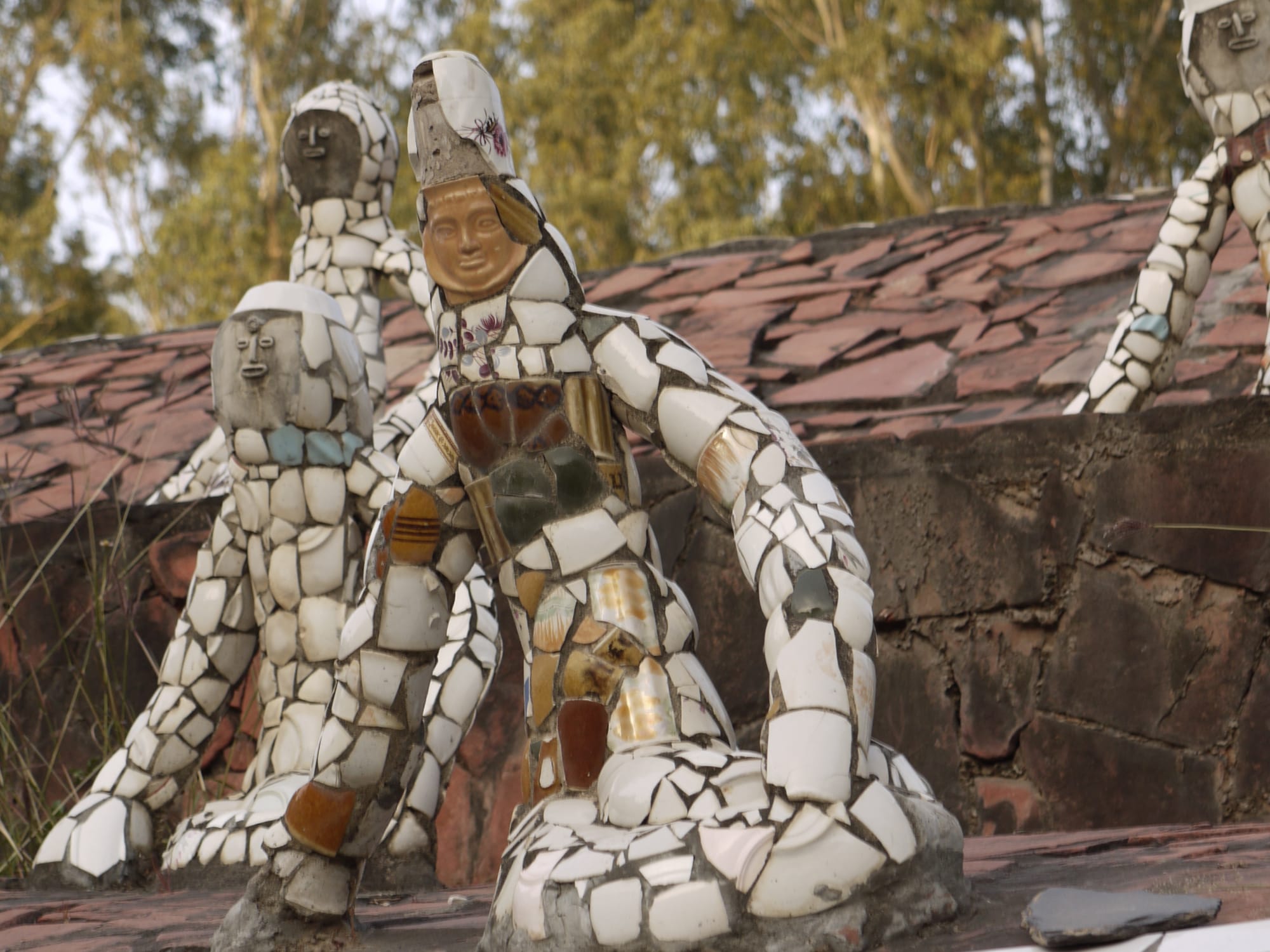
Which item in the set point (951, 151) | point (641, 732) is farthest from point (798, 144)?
point (641, 732)

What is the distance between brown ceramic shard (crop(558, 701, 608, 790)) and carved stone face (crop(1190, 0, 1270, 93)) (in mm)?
2689

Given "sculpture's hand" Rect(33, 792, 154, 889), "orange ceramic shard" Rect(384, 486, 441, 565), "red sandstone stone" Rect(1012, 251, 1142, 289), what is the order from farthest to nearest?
"red sandstone stone" Rect(1012, 251, 1142, 289) → "sculpture's hand" Rect(33, 792, 154, 889) → "orange ceramic shard" Rect(384, 486, 441, 565)

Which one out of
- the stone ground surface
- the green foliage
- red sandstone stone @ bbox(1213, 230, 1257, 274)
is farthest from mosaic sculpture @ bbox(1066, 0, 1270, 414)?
the green foliage

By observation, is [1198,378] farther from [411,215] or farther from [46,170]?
[46,170]

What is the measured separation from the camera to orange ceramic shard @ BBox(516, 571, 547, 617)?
8.41ft

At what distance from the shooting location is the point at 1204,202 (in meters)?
4.29

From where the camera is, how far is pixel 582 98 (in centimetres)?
1725

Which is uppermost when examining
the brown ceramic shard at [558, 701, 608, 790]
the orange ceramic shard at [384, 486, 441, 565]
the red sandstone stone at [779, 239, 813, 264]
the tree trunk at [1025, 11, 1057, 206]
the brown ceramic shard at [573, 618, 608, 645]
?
the tree trunk at [1025, 11, 1057, 206]

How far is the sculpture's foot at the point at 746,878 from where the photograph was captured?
2.00 meters

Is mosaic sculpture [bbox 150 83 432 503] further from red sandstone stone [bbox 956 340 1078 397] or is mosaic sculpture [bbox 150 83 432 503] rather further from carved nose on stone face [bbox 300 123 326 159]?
red sandstone stone [bbox 956 340 1078 397]

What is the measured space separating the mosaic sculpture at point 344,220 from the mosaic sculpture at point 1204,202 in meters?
2.34

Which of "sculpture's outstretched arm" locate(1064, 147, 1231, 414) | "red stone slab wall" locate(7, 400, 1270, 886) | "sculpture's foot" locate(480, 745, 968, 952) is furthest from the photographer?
"sculpture's outstretched arm" locate(1064, 147, 1231, 414)

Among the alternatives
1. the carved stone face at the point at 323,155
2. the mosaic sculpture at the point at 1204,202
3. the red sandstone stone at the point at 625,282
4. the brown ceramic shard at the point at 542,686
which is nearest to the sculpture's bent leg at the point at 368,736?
the brown ceramic shard at the point at 542,686

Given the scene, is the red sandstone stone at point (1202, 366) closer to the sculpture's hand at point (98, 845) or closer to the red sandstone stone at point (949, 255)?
the red sandstone stone at point (949, 255)
